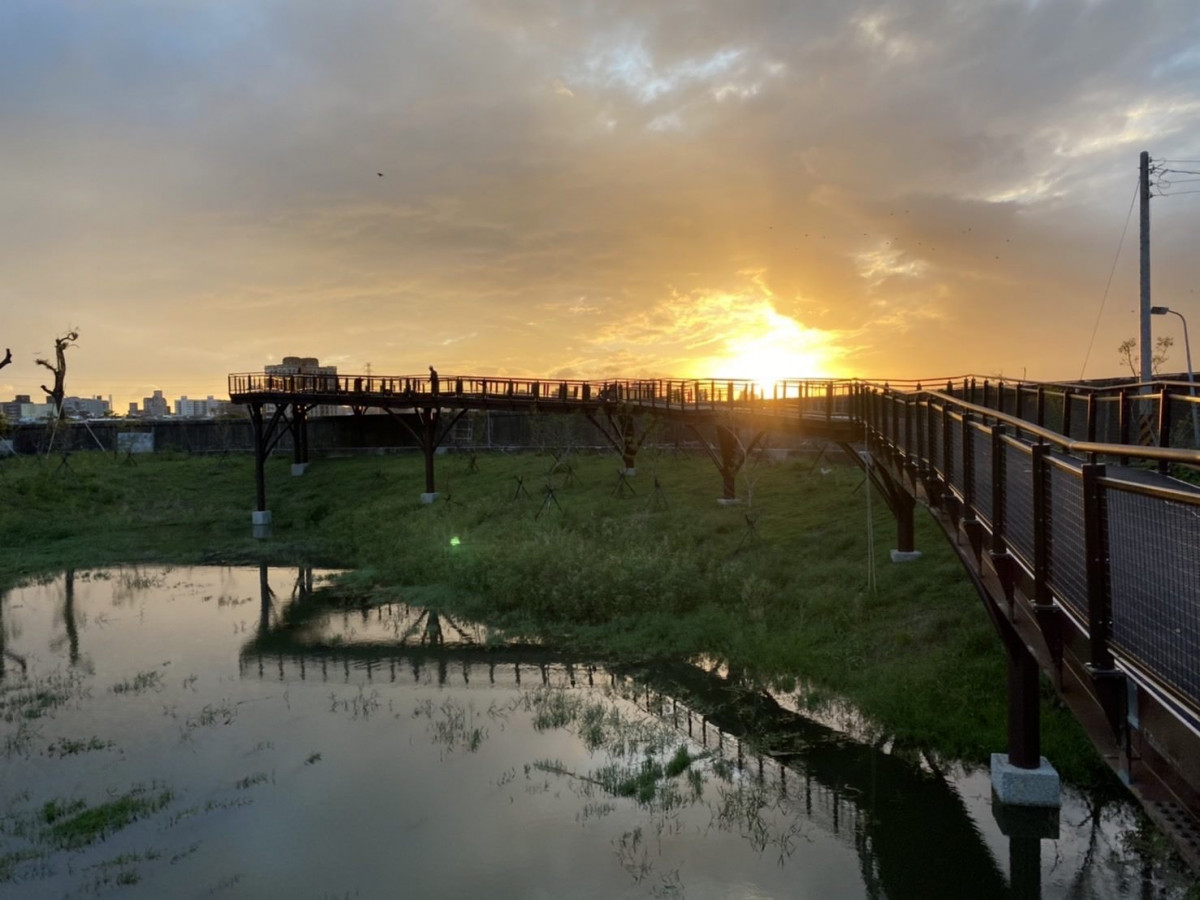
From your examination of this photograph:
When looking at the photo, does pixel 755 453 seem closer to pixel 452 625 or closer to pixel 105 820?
pixel 452 625

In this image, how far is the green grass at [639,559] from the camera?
13.1 metres

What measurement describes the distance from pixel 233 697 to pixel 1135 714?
46.2ft

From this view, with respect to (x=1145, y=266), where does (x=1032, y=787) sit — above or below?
below

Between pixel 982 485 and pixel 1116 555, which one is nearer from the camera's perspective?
pixel 1116 555

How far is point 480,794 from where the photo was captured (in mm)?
10570

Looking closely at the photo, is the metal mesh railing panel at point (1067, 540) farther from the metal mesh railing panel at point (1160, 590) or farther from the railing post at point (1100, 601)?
the railing post at point (1100, 601)

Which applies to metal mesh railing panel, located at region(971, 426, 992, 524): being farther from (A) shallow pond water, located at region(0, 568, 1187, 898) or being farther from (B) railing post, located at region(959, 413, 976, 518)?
(A) shallow pond water, located at region(0, 568, 1187, 898)

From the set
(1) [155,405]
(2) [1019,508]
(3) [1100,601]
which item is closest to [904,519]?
(2) [1019,508]

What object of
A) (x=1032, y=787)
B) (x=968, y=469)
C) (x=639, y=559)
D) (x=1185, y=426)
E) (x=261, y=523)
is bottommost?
(x=1032, y=787)

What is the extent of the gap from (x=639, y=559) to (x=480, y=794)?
33.2 ft

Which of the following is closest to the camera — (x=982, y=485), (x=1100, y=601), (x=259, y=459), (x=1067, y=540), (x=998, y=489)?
(x=1100, y=601)

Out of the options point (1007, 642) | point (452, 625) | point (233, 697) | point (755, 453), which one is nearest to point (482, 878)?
point (1007, 642)

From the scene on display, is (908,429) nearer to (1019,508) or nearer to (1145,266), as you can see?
(1019,508)

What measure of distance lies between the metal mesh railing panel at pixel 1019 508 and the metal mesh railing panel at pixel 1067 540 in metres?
0.57
